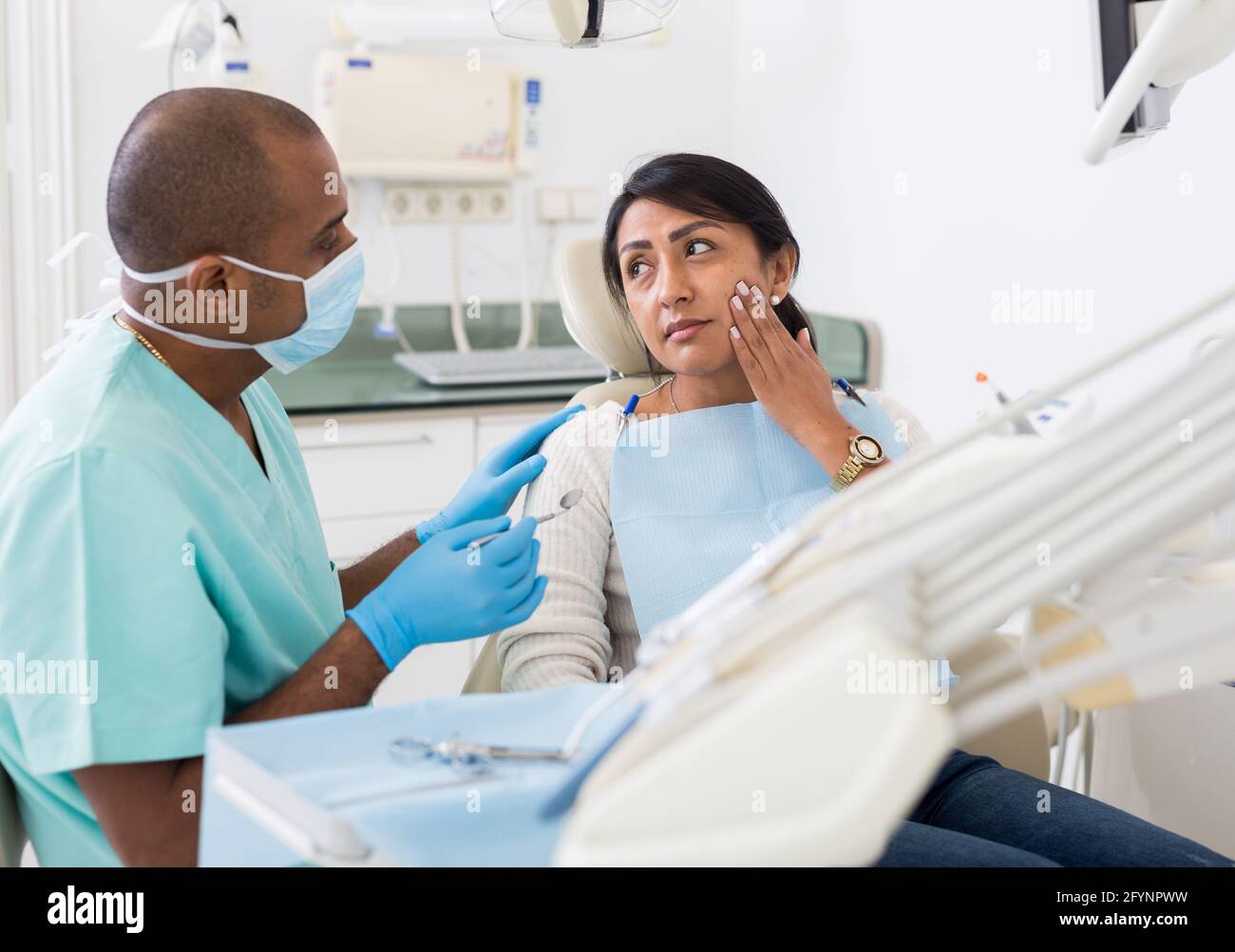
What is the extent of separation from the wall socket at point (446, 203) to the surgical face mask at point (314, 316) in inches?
67.7

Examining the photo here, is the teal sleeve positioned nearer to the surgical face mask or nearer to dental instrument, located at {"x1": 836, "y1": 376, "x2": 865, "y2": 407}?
the surgical face mask

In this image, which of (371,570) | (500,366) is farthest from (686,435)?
(500,366)

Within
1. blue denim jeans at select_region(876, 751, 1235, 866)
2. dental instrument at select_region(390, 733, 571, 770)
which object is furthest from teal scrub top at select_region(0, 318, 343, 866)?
blue denim jeans at select_region(876, 751, 1235, 866)

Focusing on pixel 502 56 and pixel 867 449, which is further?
pixel 502 56

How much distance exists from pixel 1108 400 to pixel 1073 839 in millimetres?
1189

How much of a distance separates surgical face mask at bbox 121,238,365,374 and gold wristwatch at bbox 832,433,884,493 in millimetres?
669

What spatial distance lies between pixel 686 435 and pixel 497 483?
358 mm

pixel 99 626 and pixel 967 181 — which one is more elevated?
pixel 967 181

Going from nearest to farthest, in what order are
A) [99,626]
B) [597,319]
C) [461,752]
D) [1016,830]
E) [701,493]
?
1. [461,752]
2. [99,626]
3. [1016,830]
4. [701,493]
5. [597,319]

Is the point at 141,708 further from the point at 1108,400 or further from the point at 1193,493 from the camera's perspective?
the point at 1108,400

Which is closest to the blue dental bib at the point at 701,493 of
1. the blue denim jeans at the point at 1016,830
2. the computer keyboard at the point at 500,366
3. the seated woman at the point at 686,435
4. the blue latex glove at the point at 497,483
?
the seated woman at the point at 686,435

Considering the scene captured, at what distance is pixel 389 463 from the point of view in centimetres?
256

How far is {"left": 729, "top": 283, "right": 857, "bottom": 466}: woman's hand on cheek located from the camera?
1636 mm

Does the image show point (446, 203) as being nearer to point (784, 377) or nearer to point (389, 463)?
point (389, 463)
